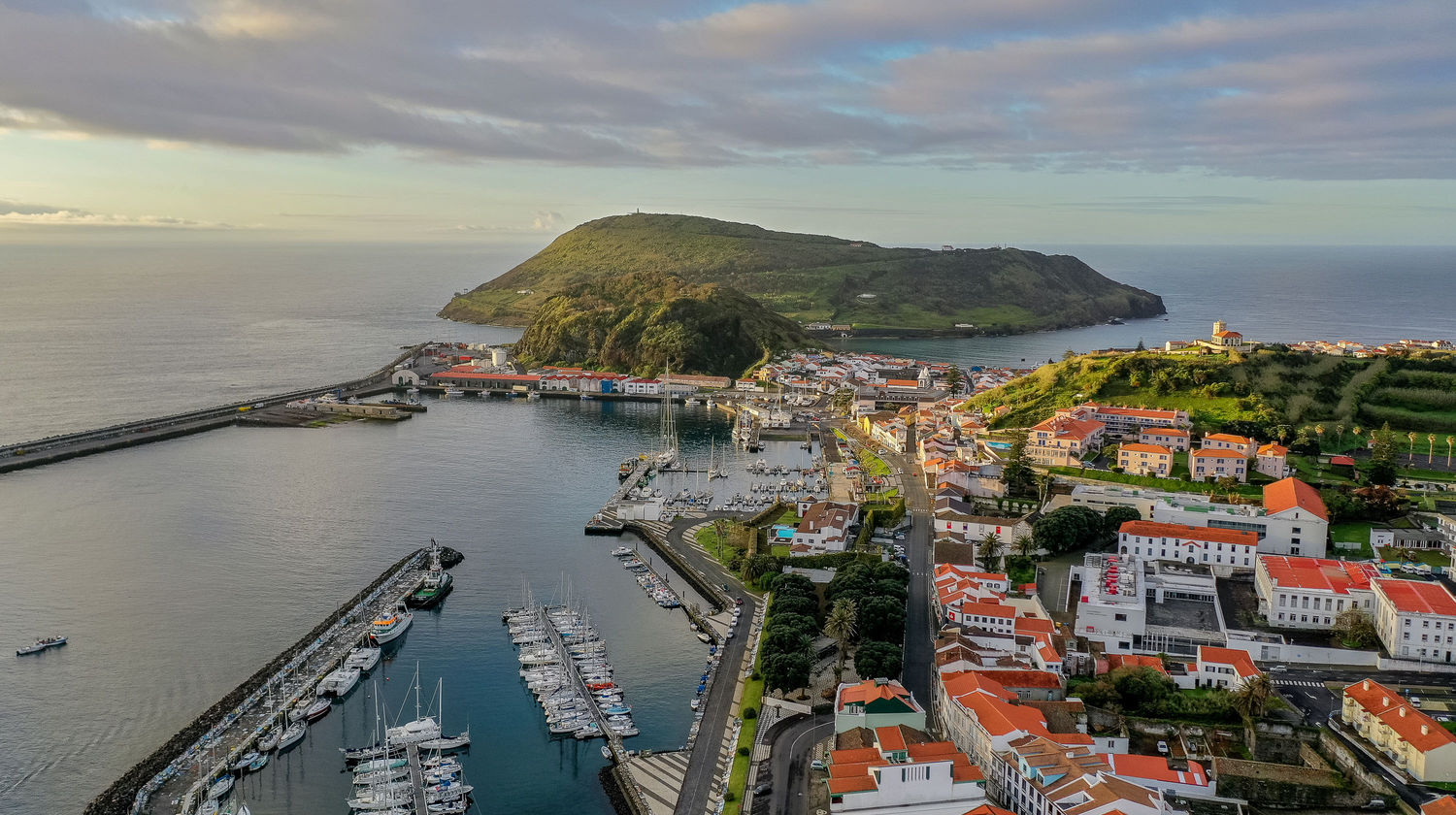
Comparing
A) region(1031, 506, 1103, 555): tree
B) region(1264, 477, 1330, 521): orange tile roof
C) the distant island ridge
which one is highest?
the distant island ridge

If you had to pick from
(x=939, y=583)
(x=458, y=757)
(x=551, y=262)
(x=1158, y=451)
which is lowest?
(x=458, y=757)

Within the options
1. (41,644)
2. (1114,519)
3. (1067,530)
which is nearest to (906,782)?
(1067,530)

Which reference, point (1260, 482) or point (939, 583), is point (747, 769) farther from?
point (1260, 482)

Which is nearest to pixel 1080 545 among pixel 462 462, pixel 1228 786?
pixel 1228 786

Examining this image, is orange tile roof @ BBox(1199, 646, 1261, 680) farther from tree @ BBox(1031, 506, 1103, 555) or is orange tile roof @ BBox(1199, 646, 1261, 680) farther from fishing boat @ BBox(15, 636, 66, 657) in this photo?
fishing boat @ BBox(15, 636, 66, 657)

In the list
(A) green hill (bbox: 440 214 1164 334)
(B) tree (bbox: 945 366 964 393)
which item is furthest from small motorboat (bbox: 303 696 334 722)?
(A) green hill (bbox: 440 214 1164 334)

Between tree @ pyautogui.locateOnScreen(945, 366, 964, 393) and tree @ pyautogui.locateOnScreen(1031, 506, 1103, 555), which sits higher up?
tree @ pyautogui.locateOnScreen(945, 366, 964, 393)
